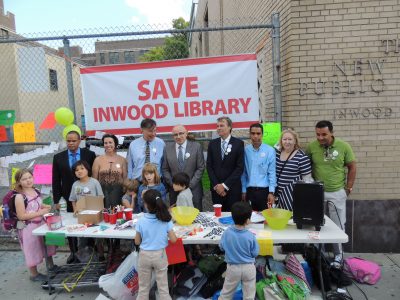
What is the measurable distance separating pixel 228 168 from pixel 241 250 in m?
1.58

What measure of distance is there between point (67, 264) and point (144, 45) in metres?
61.8

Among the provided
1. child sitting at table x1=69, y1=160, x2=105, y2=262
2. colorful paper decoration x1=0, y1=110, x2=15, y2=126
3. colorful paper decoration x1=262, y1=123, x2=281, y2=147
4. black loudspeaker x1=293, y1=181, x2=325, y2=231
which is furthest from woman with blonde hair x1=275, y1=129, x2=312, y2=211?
colorful paper decoration x1=0, y1=110, x2=15, y2=126

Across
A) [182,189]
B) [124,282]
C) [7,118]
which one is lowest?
[124,282]

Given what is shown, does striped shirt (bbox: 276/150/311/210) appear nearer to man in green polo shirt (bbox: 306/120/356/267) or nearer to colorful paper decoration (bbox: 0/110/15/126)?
man in green polo shirt (bbox: 306/120/356/267)

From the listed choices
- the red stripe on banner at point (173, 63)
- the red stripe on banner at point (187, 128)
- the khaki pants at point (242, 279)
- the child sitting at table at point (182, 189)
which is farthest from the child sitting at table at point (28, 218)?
the khaki pants at point (242, 279)

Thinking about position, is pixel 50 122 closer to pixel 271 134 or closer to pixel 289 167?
pixel 271 134

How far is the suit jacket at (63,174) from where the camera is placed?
4.78 m

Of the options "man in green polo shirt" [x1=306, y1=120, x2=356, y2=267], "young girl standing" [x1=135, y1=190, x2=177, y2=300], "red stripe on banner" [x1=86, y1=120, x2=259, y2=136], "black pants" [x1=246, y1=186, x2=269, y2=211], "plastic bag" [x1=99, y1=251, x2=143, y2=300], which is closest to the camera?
"young girl standing" [x1=135, y1=190, x2=177, y2=300]

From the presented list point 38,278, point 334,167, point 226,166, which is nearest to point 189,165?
point 226,166

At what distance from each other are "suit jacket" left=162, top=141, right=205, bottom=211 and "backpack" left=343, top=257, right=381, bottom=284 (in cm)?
214

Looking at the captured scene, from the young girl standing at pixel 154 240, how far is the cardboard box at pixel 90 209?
36.5 inches

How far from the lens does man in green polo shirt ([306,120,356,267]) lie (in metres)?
4.36

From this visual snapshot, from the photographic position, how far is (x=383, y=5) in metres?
4.82

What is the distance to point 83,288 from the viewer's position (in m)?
4.23
